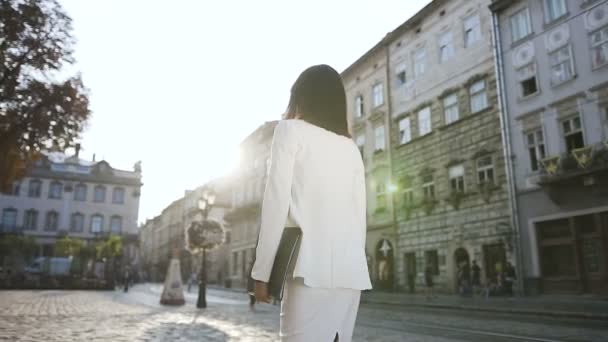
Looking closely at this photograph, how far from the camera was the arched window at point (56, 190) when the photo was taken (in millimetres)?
59406

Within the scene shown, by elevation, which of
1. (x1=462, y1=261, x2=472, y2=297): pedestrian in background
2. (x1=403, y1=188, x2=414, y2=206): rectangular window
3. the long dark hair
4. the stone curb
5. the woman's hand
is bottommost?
the stone curb

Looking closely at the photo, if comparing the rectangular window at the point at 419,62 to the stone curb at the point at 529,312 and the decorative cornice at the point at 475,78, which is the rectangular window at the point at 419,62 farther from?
the stone curb at the point at 529,312

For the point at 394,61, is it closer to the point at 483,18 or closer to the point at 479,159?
the point at 483,18

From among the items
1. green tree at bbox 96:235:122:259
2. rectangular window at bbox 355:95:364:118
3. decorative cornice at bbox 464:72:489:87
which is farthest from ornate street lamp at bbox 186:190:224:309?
green tree at bbox 96:235:122:259

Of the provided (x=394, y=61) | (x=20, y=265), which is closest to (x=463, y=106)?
(x=394, y=61)

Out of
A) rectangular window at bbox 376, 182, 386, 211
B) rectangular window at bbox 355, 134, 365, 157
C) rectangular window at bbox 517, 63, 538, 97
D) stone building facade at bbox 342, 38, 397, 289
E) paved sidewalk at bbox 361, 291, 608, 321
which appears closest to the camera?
paved sidewalk at bbox 361, 291, 608, 321

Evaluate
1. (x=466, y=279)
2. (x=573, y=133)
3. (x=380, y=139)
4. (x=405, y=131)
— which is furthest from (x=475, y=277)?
(x=380, y=139)

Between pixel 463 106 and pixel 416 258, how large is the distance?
834 centimetres

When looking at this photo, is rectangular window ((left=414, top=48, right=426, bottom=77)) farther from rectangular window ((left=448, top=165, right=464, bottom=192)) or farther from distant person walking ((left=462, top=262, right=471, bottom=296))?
distant person walking ((left=462, top=262, right=471, bottom=296))

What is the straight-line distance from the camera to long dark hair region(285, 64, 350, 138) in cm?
234

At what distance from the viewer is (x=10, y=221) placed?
185 feet

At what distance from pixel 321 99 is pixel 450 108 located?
22204mm

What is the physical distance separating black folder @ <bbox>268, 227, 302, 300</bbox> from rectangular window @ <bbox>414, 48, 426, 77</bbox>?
82.3 feet

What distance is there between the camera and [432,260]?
2311 cm
